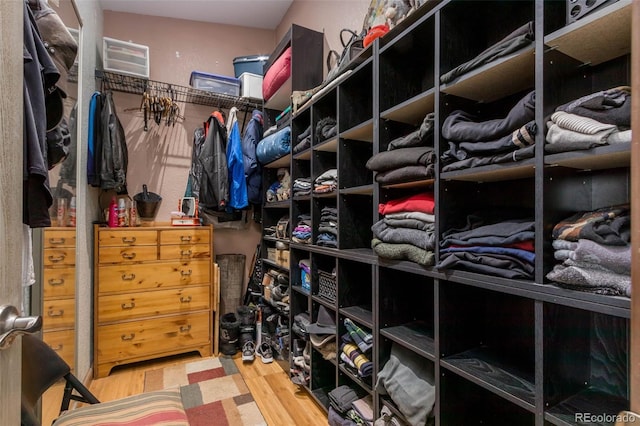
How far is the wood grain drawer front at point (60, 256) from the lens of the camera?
141 cm

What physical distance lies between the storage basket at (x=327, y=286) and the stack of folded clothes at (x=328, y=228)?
0.60 feet

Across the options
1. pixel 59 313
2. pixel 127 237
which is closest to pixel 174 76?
pixel 127 237

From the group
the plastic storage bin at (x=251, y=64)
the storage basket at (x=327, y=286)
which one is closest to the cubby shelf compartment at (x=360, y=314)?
the storage basket at (x=327, y=286)

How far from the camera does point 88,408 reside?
126cm

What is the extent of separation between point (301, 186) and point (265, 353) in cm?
145

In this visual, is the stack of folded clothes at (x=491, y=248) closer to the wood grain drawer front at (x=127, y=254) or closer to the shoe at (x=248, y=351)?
the shoe at (x=248, y=351)

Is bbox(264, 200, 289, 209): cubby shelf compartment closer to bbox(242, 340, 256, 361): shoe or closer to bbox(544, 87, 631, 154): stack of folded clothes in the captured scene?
bbox(242, 340, 256, 361): shoe

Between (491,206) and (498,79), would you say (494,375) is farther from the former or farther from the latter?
(498,79)

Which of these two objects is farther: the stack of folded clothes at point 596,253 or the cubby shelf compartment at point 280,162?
the cubby shelf compartment at point 280,162

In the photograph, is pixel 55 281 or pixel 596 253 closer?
pixel 596 253

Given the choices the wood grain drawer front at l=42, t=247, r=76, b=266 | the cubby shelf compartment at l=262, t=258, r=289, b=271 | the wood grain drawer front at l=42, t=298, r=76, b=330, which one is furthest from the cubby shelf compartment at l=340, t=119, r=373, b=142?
the wood grain drawer front at l=42, t=298, r=76, b=330

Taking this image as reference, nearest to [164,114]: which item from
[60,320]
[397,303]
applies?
[60,320]

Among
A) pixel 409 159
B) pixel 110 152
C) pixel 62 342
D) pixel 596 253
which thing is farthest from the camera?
pixel 110 152

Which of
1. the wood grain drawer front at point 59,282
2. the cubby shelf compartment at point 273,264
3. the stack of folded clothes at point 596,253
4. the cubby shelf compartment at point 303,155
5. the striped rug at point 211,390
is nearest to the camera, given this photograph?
the stack of folded clothes at point 596,253
